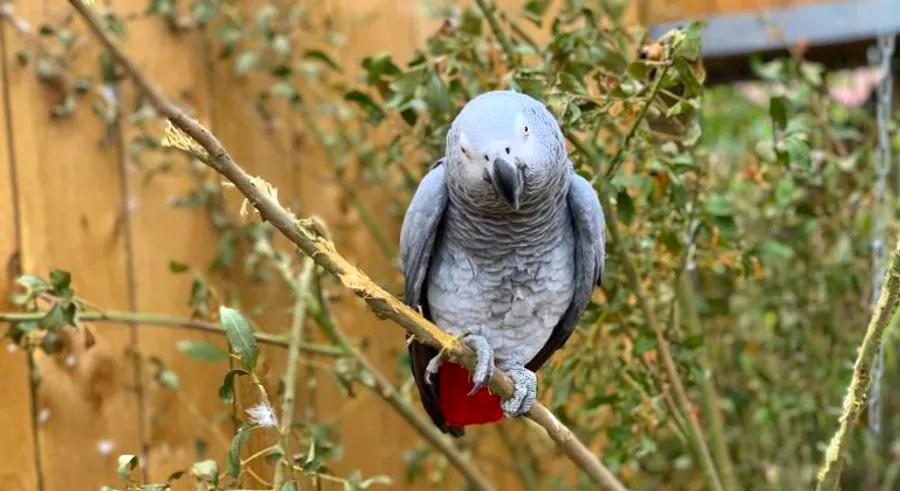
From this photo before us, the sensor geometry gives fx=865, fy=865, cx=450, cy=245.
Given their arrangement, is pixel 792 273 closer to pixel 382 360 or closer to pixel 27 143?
pixel 382 360

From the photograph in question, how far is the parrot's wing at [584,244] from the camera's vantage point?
0.77 meters

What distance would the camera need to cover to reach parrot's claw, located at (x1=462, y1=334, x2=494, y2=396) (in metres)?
0.70

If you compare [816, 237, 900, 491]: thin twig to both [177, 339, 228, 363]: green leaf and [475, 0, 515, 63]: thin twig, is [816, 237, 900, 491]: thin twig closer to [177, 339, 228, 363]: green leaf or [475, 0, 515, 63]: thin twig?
[475, 0, 515, 63]: thin twig

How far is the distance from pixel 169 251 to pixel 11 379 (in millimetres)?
316

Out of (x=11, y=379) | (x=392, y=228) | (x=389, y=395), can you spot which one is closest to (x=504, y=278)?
(x=389, y=395)

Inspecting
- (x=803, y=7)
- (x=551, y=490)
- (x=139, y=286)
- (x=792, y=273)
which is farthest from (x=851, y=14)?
(x=139, y=286)

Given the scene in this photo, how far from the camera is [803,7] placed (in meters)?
1.55

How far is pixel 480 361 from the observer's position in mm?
718

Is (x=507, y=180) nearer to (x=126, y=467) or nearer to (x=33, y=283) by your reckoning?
(x=126, y=467)

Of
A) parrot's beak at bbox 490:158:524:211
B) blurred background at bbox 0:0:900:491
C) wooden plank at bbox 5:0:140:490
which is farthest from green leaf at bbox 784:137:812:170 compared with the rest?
wooden plank at bbox 5:0:140:490

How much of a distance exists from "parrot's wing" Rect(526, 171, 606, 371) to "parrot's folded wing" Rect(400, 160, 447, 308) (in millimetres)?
118

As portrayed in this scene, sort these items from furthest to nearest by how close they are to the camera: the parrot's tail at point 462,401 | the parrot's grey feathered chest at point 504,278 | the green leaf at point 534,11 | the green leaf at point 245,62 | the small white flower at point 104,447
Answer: the green leaf at point 245,62 → the small white flower at point 104,447 → the green leaf at point 534,11 → the parrot's tail at point 462,401 → the parrot's grey feathered chest at point 504,278

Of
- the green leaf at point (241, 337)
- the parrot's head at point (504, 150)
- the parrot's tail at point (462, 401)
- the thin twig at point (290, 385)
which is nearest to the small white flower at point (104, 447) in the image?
the thin twig at point (290, 385)

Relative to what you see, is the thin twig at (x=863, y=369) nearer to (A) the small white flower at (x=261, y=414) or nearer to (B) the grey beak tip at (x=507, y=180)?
(B) the grey beak tip at (x=507, y=180)
